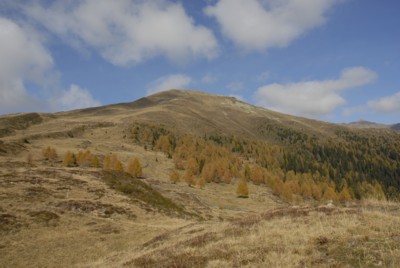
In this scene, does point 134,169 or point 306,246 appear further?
point 134,169

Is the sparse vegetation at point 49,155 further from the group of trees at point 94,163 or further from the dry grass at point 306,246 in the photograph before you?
the dry grass at point 306,246

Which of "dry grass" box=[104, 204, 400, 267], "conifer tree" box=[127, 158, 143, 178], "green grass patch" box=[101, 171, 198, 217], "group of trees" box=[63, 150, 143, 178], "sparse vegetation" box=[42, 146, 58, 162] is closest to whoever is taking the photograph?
"dry grass" box=[104, 204, 400, 267]

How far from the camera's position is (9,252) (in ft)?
95.8

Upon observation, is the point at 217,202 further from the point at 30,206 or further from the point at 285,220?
the point at 285,220

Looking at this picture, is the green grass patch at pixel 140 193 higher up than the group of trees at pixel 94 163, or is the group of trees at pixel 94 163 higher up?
the group of trees at pixel 94 163

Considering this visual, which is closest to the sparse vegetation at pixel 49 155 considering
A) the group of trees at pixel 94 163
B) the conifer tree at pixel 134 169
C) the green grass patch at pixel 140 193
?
the group of trees at pixel 94 163

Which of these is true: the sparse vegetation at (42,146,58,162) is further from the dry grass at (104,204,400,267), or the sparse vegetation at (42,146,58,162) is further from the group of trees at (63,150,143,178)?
the dry grass at (104,204,400,267)

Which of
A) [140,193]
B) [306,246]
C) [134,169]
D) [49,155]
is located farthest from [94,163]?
[306,246]

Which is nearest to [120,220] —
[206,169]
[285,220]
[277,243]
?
[285,220]

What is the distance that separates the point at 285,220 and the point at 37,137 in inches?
6746

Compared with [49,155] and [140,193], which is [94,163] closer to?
[49,155]

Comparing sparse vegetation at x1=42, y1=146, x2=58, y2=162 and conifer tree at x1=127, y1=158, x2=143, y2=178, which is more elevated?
sparse vegetation at x1=42, y1=146, x2=58, y2=162

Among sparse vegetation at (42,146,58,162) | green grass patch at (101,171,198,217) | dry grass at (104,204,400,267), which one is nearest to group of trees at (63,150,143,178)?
sparse vegetation at (42,146,58,162)

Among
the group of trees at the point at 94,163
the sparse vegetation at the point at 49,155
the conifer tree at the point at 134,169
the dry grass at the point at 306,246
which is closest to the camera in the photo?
the dry grass at the point at 306,246
